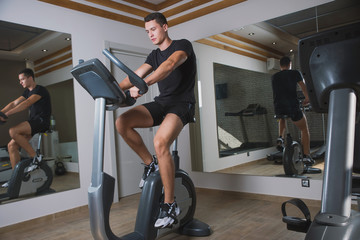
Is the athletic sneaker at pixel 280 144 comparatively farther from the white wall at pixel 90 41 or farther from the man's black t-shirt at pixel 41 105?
the man's black t-shirt at pixel 41 105

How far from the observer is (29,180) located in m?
3.10

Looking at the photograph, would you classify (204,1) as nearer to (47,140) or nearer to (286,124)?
(286,124)

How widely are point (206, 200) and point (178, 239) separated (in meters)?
1.28

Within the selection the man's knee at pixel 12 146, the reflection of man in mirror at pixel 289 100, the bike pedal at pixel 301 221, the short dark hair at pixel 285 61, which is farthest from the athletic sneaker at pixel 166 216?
the short dark hair at pixel 285 61

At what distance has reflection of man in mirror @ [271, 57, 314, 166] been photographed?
3139 mm

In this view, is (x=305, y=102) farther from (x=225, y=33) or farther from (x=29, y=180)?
(x=29, y=180)

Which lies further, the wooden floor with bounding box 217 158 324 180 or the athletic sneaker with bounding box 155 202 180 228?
the wooden floor with bounding box 217 158 324 180

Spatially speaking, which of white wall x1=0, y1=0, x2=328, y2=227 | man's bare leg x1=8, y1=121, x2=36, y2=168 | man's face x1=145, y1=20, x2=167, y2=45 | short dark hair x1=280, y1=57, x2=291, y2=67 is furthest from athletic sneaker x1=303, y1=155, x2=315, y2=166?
man's bare leg x1=8, y1=121, x2=36, y2=168

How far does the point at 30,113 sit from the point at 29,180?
0.70 metres

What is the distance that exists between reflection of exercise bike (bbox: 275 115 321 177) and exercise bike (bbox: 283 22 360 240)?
2.22 meters

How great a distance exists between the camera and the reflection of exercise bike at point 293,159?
321 cm

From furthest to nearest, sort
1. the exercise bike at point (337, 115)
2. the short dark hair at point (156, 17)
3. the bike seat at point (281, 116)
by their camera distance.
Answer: the bike seat at point (281, 116) → the short dark hair at point (156, 17) → the exercise bike at point (337, 115)

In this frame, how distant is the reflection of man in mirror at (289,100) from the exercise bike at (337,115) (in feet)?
6.87

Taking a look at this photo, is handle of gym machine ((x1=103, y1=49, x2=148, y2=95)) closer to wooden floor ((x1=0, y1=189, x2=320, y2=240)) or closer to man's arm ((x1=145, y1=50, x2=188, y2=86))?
man's arm ((x1=145, y1=50, x2=188, y2=86))
